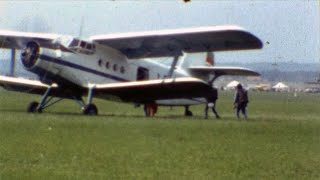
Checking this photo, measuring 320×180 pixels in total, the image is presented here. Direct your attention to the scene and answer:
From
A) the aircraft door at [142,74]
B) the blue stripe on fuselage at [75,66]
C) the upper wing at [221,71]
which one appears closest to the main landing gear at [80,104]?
the blue stripe on fuselage at [75,66]

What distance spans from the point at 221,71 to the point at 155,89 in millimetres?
4863

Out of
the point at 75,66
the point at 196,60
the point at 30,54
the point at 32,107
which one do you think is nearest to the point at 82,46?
the point at 75,66

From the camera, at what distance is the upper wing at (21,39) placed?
72.4 feet

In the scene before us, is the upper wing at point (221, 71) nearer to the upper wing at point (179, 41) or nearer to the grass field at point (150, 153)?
the upper wing at point (179, 41)

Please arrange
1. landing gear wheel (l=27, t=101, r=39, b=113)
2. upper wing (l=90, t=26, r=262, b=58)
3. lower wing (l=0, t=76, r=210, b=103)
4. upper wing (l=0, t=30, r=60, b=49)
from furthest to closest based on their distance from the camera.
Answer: upper wing (l=0, t=30, r=60, b=49), landing gear wheel (l=27, t=101, r=39, b=113), lower wing (l=0, t=76, r=210, b=103), upper wing (l=90, t=26, r=262, b=58)

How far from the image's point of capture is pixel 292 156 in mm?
10344

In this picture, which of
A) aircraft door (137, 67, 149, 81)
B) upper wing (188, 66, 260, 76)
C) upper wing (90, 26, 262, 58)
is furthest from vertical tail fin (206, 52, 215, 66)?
upper wing (90, 26, 262, 58)

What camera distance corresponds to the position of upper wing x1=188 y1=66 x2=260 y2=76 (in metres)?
24.7

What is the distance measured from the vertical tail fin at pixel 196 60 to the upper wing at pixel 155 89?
5896 millimetres

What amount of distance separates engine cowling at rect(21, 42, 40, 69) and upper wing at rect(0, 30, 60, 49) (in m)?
0.81

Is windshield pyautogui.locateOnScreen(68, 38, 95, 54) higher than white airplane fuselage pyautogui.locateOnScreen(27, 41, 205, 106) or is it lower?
higher

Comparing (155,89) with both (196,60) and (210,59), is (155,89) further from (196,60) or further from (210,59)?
(210,59)

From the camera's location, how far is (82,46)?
2180cm

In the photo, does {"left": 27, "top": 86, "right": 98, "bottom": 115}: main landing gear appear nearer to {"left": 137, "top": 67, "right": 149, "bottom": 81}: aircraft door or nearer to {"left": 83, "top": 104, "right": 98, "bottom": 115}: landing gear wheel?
{"left": 83, "top": 104, "right": 98, "bottom": 115}: landing gear wheel
